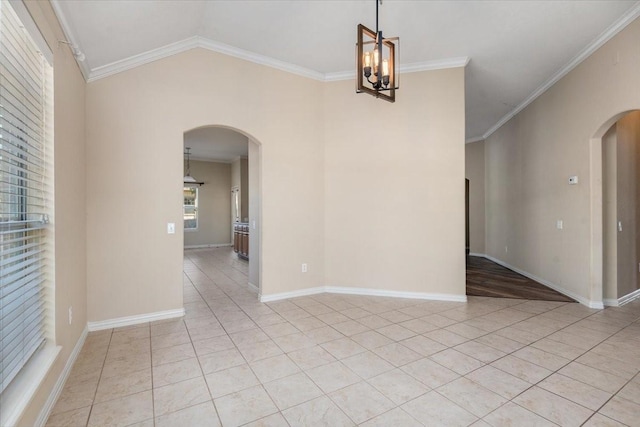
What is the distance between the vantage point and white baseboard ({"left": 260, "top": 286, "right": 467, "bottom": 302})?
4207 mm

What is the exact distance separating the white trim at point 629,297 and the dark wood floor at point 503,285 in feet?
1.84

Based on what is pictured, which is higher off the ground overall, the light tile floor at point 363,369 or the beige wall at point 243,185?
the beige wall at point 243,185

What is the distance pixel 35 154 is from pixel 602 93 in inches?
223

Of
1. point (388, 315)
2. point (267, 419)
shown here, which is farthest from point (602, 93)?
point (267, 419)

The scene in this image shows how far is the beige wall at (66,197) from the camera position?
2049 mm

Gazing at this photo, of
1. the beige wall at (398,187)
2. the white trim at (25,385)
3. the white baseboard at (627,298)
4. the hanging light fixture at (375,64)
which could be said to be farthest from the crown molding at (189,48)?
the white baseboard at (627,298)

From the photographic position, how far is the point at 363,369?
2.41 meters

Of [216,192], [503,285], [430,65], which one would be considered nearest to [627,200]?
[503,285]

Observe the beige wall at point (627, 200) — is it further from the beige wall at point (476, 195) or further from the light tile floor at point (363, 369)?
the beige wall at point (476, 195)

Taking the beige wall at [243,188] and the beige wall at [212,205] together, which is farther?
the beige wall at [212,205]

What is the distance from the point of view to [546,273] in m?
5.04

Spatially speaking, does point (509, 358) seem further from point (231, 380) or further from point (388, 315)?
point (231, 380)

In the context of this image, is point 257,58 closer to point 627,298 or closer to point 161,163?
point 161,163

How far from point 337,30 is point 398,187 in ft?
7.10
